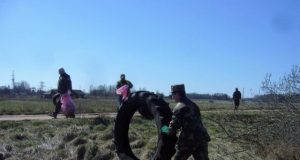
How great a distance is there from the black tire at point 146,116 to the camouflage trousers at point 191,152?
64cm

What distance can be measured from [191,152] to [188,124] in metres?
0.56

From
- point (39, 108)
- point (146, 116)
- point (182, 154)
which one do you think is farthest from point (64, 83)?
point (39, 108)

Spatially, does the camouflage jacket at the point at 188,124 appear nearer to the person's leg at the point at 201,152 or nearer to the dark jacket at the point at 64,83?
the person's leg at the point at 201,152

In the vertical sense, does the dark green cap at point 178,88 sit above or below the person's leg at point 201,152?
above

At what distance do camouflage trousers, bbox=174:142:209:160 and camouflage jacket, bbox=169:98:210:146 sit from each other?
83 millimetres

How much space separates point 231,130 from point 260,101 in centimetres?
99

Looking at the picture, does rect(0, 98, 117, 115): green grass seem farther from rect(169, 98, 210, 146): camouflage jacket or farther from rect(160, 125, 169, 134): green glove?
rect(169, 98, 210, 146): camouflage jacket

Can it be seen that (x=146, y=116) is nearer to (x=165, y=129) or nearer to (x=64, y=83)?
(x=165, y=129)

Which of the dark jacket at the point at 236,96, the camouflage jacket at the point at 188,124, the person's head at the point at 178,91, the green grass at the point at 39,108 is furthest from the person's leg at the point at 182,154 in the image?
the dark jacket at the point at 236,96

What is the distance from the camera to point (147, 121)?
1855 cm

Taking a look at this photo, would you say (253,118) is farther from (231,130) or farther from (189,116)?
(189,116)

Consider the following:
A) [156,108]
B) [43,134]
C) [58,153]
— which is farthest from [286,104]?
[43,134]

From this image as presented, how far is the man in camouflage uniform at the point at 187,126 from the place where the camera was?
9.90m

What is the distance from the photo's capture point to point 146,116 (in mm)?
12375
